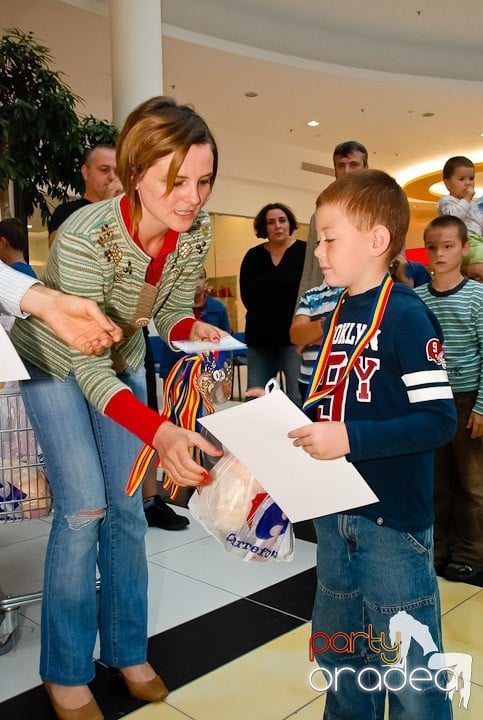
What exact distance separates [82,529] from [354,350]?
0.80m

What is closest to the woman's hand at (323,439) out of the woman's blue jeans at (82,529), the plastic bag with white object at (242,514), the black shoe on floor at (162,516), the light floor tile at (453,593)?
the plastic bag with white object at (242,514)

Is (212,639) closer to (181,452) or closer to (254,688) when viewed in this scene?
(254,688)

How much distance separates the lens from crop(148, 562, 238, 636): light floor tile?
2.04 m

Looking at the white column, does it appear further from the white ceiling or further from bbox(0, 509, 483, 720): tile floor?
bbox(0, 509, 483, 720): tile floor

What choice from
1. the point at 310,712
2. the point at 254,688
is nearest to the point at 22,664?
the point at 254,688

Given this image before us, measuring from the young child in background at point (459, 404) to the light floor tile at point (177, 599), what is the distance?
85cm

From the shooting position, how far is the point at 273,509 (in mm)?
1195


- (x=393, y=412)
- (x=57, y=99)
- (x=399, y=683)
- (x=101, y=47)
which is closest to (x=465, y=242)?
(x=393, y=412)

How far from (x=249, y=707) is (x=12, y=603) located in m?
0.82

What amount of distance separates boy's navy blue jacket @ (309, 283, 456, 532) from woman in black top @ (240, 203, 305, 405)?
2.17 metres

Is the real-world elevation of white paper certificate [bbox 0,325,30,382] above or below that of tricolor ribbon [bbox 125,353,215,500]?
above

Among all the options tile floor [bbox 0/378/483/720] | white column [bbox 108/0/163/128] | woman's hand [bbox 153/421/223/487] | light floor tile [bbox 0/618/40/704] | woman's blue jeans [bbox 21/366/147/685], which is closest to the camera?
woman's hand [bbox 153/421/223/487]

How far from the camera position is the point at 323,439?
3.13 feet

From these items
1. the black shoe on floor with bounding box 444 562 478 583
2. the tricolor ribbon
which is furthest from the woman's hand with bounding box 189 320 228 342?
the black shoe on floor with bounding box 444 562 478 583
